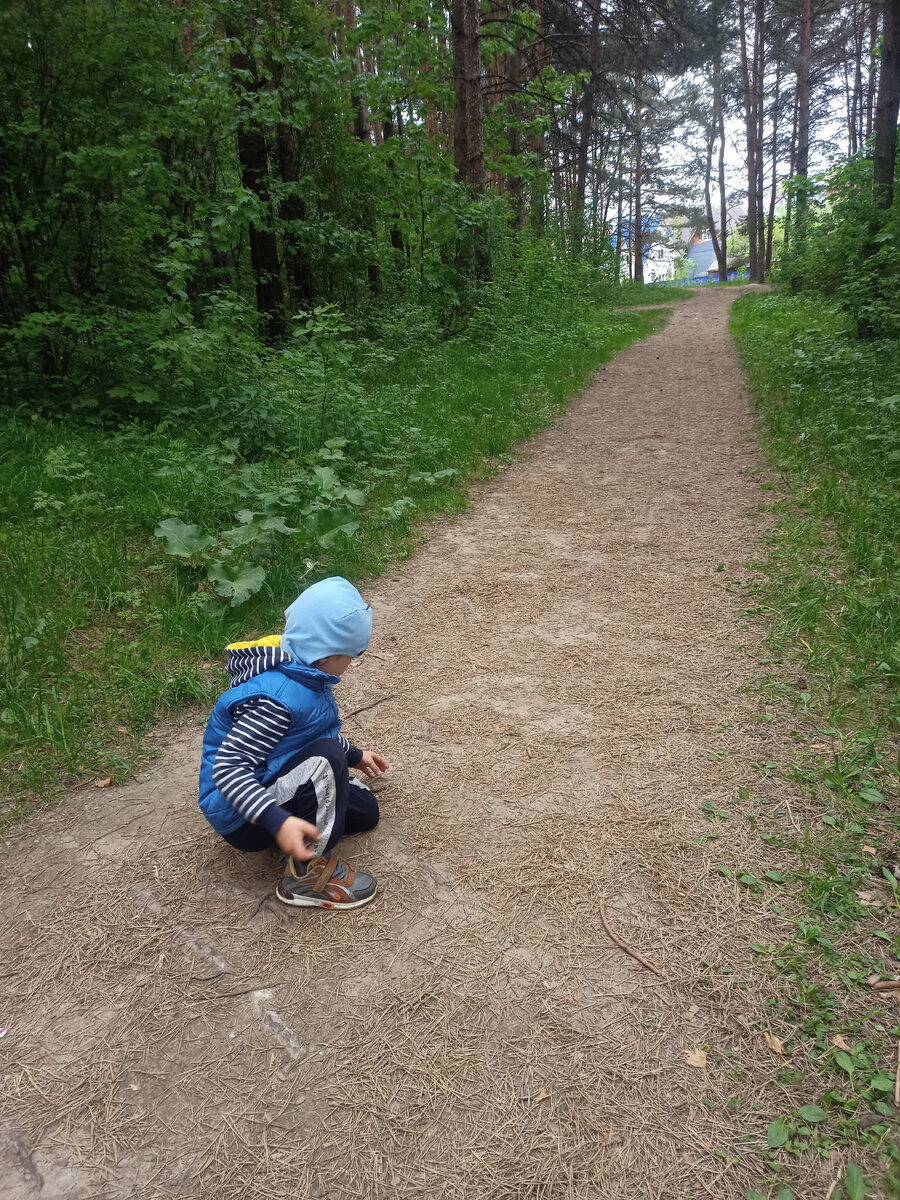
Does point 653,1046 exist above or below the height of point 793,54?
below

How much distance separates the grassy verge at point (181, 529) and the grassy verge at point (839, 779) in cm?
255

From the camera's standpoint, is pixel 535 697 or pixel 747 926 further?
pixel 535 697

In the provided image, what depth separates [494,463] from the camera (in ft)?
22.9

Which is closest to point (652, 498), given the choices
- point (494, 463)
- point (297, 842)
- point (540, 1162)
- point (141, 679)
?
point (494, 463)

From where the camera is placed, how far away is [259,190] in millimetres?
10227

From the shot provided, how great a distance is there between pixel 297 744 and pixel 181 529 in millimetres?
2335

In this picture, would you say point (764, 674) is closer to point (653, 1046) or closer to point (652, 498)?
point (653, 1046)

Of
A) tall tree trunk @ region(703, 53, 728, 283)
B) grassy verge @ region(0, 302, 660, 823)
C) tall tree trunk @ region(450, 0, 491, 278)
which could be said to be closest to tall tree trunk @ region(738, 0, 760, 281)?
tall tree trunk @ region(703, 53, 728, 283)

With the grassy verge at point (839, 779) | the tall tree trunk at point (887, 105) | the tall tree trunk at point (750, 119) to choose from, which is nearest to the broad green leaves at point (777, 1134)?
the grassy verge at point (839, 779)

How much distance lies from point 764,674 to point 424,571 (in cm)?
233

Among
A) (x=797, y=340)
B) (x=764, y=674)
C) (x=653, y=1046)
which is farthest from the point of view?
(x=797, y=340)

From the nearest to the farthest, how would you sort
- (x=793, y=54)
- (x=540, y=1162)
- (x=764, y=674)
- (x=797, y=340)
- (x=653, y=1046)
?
1. (x=540, y=1162)
2. (x=653, y=1046)
3. (x=764, y=674)
4. (x=797, y=340)
5. (x=793, y=54)

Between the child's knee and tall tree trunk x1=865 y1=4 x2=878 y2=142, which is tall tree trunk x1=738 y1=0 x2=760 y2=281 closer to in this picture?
tall tree trunk x1=865 y1=4 x2=878 y2=142

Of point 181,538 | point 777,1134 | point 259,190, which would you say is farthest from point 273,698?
point 259,190
